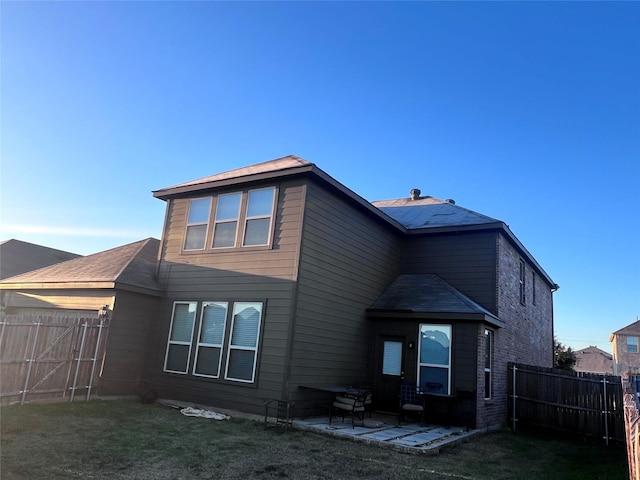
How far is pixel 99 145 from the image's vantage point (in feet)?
40.3

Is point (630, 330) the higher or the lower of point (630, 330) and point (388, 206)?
the lower

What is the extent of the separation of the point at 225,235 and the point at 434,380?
6303 millimetres

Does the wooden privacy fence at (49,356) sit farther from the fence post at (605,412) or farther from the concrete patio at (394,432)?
the fence post at (605,412)

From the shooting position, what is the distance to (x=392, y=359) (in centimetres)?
1195

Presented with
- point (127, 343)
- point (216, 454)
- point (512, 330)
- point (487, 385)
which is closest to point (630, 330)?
point (512, 330)

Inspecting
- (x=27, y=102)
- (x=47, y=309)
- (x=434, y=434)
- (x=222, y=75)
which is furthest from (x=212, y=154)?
(x=434, y=434)

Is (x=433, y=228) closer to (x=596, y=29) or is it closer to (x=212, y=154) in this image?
(x=596, y=29)

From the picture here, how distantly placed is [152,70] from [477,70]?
8.65m

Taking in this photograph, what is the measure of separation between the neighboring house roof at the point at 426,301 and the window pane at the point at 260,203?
396cm

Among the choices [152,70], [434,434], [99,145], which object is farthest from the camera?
[99,145]

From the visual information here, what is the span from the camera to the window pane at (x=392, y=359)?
1180 cm

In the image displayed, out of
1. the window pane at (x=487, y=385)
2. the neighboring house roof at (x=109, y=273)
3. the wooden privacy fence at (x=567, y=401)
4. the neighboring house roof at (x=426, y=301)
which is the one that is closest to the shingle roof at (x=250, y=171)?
the neighboring house roof at (x=109, y=273)

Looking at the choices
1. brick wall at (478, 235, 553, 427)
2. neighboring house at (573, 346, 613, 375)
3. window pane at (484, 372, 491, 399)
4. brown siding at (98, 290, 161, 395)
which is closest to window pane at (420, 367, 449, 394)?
brick wall at (478, 235, 553, 427)

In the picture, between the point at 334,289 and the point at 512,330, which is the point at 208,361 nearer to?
the point at 334,289
